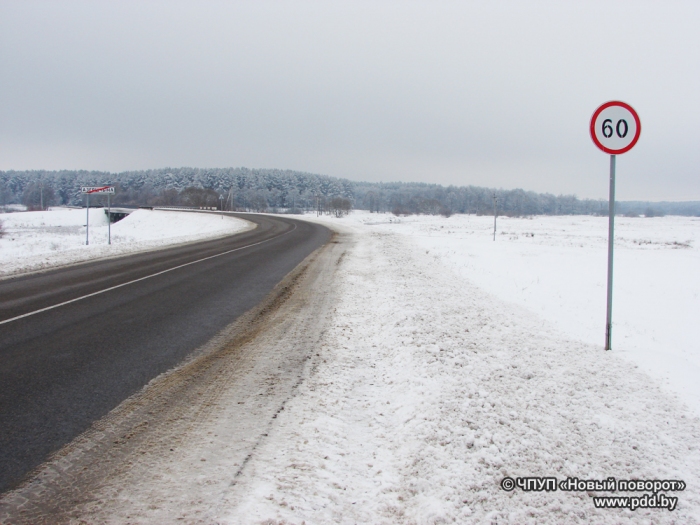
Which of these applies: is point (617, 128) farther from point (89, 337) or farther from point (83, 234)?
point (83, 234)

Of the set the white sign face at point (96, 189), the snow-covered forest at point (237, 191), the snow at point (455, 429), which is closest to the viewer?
the snow at point (455, 429)

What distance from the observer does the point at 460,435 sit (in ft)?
10.5

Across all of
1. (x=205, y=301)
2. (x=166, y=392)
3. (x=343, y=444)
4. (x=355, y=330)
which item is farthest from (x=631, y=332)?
(x=205, y=301)

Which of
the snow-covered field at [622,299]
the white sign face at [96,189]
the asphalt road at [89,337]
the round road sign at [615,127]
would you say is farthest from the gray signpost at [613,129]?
the white sign face at [96,189]

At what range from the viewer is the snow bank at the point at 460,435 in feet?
8.20

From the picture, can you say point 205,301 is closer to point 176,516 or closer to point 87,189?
point 176,516

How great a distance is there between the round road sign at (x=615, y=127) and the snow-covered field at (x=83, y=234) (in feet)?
45.2

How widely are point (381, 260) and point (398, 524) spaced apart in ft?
38.2

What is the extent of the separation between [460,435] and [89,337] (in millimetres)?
5116

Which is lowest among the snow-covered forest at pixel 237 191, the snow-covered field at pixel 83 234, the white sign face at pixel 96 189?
the snow-covered field at pixel 83 234

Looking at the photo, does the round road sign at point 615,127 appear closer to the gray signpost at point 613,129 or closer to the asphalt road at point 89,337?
the gray signpost at point 613,129

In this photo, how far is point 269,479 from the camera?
8.77 ft

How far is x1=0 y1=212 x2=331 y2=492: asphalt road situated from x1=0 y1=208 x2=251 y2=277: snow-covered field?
347 cm

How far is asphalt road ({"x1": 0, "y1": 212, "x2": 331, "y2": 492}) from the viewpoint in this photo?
3.37 m
